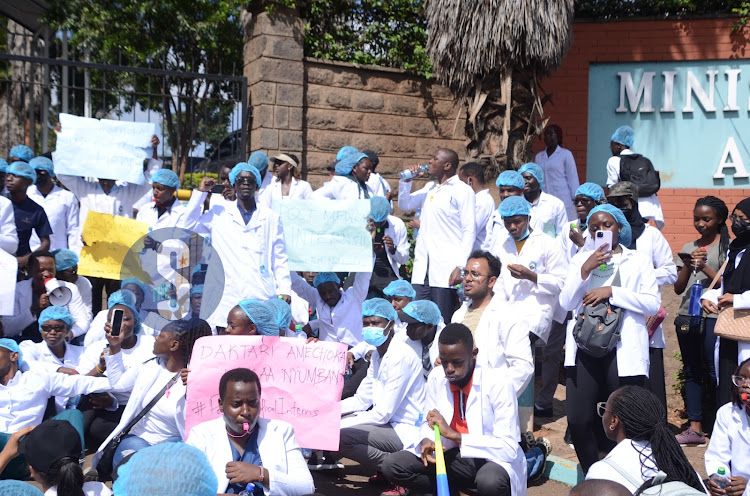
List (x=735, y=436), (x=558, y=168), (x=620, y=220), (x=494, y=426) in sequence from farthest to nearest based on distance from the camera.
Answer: (x=558, y=168)
(x=620, y=220)
(x=494, y=426)
(x=735, y=436)

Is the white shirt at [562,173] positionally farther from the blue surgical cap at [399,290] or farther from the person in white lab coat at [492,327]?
the person in white lab coat at [492,327]

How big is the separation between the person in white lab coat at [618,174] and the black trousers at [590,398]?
141 inches

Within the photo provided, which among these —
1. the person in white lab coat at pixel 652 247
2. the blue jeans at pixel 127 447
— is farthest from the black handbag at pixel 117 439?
the person in white lab coat at pixel 652 247

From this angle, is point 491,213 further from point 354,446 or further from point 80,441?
point 80,441

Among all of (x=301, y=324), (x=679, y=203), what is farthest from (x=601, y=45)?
(x=301, y=324)

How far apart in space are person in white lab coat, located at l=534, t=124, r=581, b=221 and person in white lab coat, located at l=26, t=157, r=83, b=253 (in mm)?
5450

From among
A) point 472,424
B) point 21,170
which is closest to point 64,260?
point 21,170

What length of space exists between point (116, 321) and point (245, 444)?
6.91 ft

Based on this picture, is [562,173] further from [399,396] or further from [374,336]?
[399,396]

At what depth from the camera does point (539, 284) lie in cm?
671

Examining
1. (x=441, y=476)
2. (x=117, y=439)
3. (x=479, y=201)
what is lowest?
(x=117, y=439)

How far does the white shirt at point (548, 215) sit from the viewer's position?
7.97 metres

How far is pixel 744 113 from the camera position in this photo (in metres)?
11.8

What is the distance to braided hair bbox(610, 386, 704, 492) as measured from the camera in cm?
405
